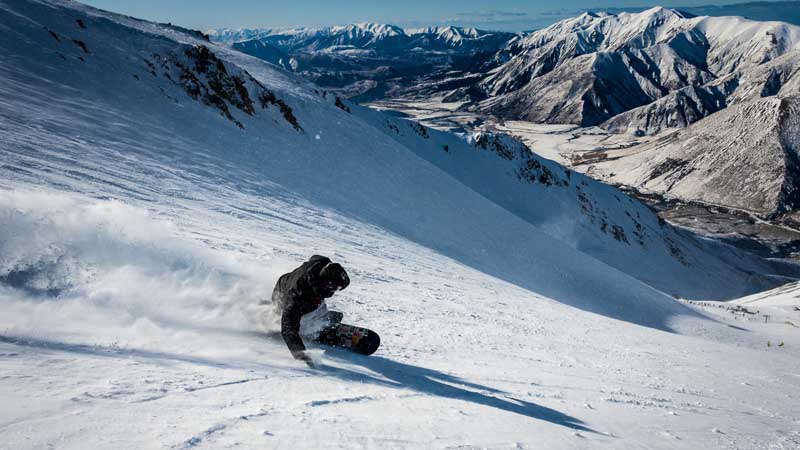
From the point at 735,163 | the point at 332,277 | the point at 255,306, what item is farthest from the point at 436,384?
the point at 735,163

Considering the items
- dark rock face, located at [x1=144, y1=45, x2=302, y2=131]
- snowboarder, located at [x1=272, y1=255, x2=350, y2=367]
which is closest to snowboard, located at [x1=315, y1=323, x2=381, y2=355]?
snowboarder, located at [x1=272, y1=255, x2=350, y2=367]

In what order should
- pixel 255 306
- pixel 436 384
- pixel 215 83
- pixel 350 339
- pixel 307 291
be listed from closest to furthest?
1. pixel 307 291
2. pixel 436 384
3. pixel 350 339
4. pixel 255 306
5. pixel 215 83

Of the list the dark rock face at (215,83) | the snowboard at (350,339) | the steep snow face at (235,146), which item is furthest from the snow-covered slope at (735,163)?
the snowboard at (350,339)

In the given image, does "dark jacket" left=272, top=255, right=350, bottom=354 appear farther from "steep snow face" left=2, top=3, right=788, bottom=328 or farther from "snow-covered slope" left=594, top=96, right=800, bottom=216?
"snow-covered slope" left=594, top=96, right=800, bottom=216

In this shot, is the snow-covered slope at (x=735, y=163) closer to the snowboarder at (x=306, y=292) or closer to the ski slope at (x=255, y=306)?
the ski slope at (x=255, y=306)

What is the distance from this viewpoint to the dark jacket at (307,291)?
531 cm

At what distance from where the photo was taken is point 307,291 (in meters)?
5.42

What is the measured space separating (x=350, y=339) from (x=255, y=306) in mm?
1605

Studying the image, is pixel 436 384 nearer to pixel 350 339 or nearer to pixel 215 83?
pixel 350 339

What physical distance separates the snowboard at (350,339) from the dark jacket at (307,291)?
82 centimetres

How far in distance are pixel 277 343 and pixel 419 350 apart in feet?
7.62

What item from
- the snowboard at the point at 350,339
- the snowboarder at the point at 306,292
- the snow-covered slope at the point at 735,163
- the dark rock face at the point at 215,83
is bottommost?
the snowboard at the point at 350,339

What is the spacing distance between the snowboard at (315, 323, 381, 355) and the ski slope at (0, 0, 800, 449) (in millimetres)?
172

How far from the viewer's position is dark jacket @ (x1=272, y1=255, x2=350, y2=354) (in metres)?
5.31
